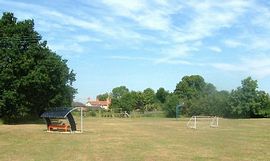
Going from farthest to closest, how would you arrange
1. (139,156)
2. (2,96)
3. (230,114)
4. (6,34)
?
(230,114), (6,34), (2,96), (139,156)

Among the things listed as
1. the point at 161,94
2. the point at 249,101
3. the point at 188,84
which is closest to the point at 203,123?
the point at 249,101

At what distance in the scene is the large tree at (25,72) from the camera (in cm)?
4959

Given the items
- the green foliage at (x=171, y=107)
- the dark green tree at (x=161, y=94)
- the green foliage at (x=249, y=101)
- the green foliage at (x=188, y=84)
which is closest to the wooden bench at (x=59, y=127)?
the green foliage at (x=249, y=101)

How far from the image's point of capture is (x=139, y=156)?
18672 millimetres

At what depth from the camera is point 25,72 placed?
167ft

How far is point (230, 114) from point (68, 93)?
3868 centimetres

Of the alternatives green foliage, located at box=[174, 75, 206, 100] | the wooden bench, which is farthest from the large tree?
green foliage, located at box=[174, 75, 206, 100]

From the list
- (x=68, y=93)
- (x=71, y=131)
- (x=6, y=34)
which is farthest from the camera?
(x=68, y=93)

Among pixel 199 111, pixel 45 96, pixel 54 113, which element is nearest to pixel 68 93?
pixel 45 96

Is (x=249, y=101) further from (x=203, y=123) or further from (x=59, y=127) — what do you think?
(x=59, y=127)

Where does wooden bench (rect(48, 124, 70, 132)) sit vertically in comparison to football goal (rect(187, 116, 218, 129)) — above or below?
below

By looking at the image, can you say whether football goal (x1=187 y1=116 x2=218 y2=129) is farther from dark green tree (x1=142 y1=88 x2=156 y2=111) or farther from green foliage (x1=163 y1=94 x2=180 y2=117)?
dark green tree (x1=142 y1=88 x2=156 y2=111)

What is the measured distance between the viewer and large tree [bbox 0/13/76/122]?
4959cm

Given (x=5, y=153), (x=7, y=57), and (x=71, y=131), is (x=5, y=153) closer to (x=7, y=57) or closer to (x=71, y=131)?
(x=71, y=131)
